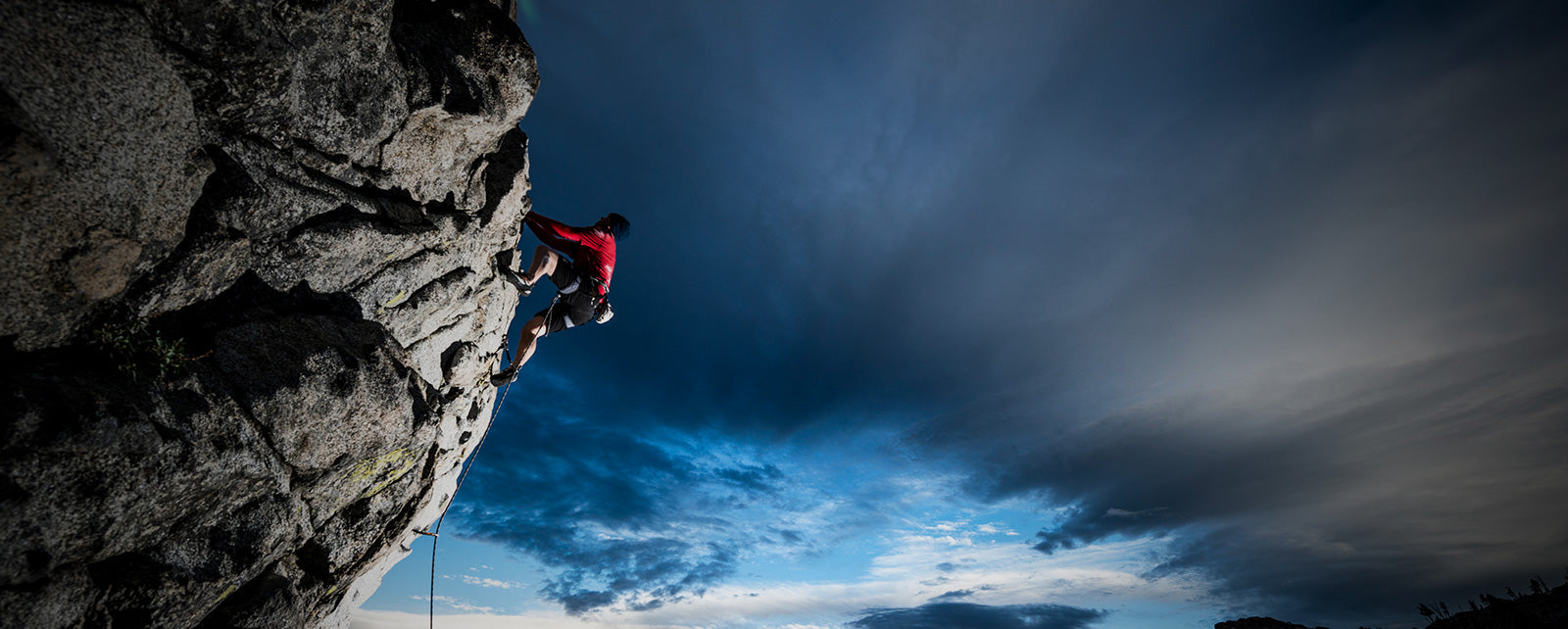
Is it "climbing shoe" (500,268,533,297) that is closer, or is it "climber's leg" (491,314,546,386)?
"climbing shoe" (500,268,533,297)

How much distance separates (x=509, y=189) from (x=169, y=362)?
7.18 meters

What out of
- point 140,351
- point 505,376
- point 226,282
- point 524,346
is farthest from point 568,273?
point 140,351

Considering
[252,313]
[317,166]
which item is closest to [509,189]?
[317,166]

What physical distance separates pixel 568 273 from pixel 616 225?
1.89 meters

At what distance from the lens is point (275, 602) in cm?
907

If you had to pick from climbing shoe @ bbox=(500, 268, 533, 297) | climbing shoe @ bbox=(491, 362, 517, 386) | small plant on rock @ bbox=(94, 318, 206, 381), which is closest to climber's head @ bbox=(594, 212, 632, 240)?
climbing shoe @ bbox=(500, 268, 533, 297)

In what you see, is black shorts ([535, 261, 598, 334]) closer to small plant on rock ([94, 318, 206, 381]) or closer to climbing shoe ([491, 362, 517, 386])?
climbing shoe ([491, 362, 517, 386])

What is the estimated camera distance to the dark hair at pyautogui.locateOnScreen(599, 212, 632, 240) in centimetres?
1448

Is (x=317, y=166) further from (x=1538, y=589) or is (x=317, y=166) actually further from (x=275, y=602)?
(x=1538, y=589)

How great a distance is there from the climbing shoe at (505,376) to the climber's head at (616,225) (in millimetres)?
4992

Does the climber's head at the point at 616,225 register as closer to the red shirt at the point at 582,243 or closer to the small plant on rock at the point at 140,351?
the red shirt at the point at 582,243

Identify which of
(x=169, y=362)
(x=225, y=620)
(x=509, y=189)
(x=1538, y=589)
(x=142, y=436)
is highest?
(x=509, y=189)

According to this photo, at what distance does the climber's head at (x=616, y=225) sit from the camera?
570 inches

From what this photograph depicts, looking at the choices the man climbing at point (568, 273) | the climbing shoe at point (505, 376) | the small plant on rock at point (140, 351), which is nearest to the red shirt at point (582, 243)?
the man climbing at point (568, 273)
